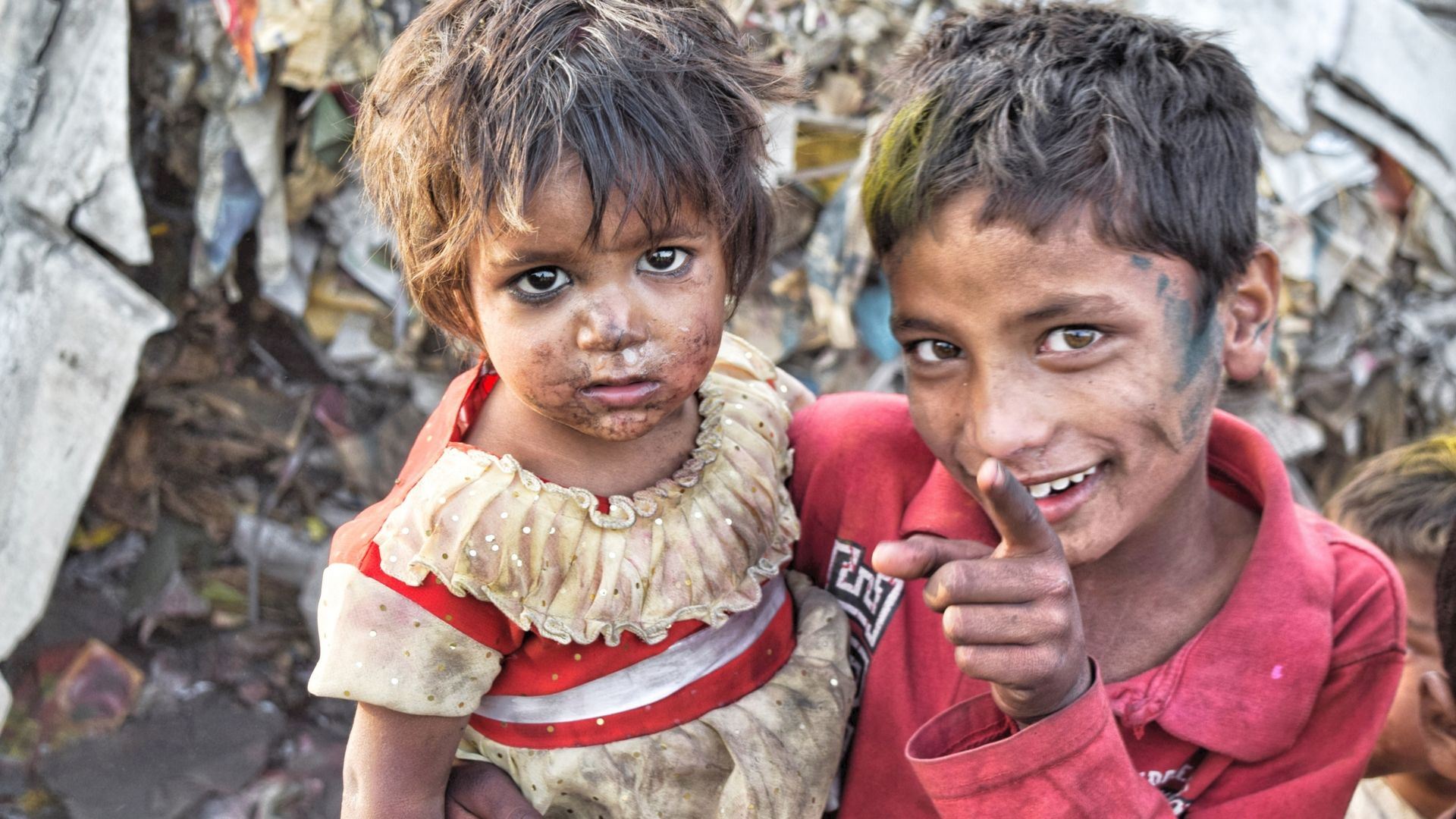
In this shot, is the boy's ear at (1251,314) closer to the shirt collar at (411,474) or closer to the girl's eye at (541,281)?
the girl's eye at (541,281)

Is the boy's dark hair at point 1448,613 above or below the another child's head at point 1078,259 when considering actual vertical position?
below

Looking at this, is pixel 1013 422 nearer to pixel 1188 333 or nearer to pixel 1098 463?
pixel 1098 463

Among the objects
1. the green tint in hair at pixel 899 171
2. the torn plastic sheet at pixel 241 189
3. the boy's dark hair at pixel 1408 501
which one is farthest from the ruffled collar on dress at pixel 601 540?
the torn plastic sheet at pixel 241 189

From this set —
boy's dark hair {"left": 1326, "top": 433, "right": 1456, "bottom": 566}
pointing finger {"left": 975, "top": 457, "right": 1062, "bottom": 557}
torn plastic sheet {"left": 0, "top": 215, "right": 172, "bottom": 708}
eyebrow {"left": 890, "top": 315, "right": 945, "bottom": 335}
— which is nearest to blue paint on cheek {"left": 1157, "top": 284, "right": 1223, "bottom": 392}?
eyebrow {"left": 890, "top": 315, "right": 945, "bottom": 335}

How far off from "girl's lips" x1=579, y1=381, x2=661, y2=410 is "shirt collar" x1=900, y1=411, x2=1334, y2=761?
1.62 feet

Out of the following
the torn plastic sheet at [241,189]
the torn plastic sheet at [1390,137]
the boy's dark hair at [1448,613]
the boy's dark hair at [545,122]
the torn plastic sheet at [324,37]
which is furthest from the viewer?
the torn plastic sheet at [1390,137]

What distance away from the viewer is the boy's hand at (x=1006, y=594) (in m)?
1.08

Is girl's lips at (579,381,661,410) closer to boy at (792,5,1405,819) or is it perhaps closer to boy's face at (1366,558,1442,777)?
boy at (792,5,1405,819)

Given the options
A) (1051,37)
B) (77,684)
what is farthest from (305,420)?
(1051,37)

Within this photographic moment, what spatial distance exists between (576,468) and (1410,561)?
1751 millimetres

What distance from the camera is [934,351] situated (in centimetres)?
144

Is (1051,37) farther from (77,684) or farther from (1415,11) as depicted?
(77,684)

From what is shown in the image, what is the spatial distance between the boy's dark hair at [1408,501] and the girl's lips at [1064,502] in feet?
3.88

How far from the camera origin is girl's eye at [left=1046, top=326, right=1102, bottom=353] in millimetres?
1347
